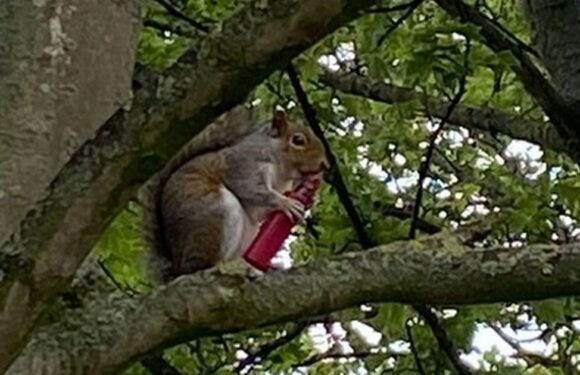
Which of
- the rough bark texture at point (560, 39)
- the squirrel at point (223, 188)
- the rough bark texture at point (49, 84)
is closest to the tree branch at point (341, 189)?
the squirrel at point (223, 188)

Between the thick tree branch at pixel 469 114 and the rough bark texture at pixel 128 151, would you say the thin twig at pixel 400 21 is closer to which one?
the thick tree branch at pixel 469 114

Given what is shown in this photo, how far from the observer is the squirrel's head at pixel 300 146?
365 cm

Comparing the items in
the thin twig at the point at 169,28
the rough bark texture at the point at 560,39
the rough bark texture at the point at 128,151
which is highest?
the rough bark texture at the point at 560,39

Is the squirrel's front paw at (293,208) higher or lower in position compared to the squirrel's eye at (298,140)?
lower

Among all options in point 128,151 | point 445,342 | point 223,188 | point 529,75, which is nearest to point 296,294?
point 128,151

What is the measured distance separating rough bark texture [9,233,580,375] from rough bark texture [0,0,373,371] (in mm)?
246

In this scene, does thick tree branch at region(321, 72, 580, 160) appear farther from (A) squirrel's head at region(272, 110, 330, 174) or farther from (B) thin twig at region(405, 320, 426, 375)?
(B) thin twig at region(405, 320, 426, 375)

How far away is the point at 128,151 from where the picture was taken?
159cm

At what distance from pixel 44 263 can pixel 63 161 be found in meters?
0.53

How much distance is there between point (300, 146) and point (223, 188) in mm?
272

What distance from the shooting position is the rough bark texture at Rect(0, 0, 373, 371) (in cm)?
158

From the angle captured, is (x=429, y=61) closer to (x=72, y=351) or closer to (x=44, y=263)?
(x=72, y=351)

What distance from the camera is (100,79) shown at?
7.32ft

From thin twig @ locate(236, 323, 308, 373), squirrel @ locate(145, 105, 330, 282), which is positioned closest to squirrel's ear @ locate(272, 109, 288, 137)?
squirrel @ locate(145, 105, 330, 282)
